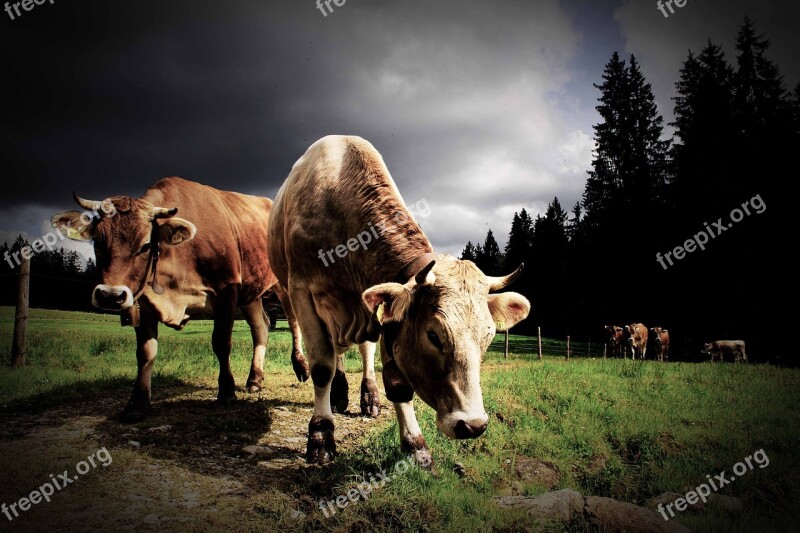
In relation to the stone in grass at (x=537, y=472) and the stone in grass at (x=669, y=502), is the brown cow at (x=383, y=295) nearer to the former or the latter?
the stone in grass at (x=537, y=472)

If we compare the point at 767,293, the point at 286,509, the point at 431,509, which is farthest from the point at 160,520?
the point at 767,293

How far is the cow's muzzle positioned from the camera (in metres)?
4.44

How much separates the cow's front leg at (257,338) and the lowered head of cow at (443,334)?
4.58 metres

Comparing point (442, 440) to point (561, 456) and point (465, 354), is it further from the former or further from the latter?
point (465, 354)

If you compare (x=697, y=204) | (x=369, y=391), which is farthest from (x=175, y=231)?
(x=697, y=204)

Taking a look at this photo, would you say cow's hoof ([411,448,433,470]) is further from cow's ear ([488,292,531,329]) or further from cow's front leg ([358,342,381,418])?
cow's front leg ([358,342,381,418])

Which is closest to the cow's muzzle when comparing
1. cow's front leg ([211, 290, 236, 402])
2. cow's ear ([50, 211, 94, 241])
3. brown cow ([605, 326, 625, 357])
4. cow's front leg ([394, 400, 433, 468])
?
cow's ear ([50, 211, 94, 241])

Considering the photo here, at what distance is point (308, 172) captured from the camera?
16.2 feet

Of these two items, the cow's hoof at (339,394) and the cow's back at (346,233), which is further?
the cow's hoof at (339,394)

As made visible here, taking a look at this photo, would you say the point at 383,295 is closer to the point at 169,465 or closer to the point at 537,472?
the point at 169,465

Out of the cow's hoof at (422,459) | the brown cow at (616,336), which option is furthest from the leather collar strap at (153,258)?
the brown cow at (616,336)

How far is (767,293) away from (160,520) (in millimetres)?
27510

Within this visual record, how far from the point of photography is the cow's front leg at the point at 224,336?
19.4ft

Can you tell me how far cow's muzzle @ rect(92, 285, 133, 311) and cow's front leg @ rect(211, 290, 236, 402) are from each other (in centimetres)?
142
